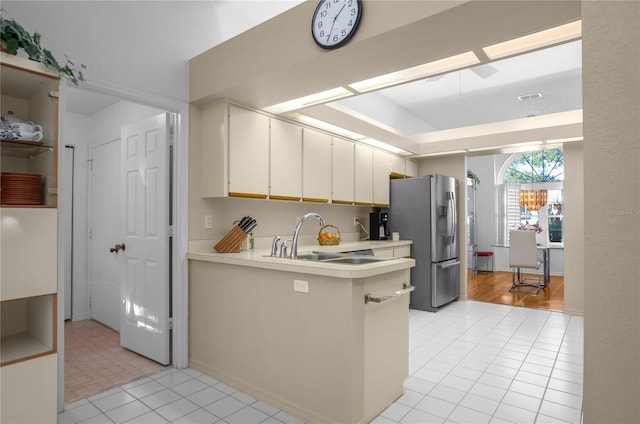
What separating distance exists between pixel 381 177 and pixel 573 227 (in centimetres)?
249

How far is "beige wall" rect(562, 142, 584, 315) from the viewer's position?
4.64 metres

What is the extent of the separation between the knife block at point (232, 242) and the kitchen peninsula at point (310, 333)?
8.0 inches

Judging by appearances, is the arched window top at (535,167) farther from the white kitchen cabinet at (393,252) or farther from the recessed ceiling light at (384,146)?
the white kitchen cabinet at (393,252)

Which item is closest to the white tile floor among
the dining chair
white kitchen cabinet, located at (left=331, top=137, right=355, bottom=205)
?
white kitchen cabinet, located at (left=331, top=137, right=355, bottom=205)

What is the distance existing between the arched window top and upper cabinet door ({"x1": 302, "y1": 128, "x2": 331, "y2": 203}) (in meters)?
6.31

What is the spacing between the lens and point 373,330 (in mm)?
2236

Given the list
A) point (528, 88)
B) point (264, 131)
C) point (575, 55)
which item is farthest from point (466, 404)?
point (528, 88)

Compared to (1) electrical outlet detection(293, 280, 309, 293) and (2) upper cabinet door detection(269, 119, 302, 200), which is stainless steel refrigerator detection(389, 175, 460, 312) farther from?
(1) electrical outlet detection(293, 280, 309, 293)

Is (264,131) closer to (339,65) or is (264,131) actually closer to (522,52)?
(339,65)

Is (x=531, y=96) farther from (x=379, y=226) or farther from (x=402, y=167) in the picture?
(x=379, y=226)

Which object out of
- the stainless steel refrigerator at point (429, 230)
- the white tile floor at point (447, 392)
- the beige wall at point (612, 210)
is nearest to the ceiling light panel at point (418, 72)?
the beige wall at point (612, 210)

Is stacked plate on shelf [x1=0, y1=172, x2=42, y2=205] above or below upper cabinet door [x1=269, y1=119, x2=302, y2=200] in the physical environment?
below

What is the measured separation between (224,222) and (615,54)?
3.04m

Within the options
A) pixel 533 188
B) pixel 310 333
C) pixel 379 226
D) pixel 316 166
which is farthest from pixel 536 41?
pixel 533 188
